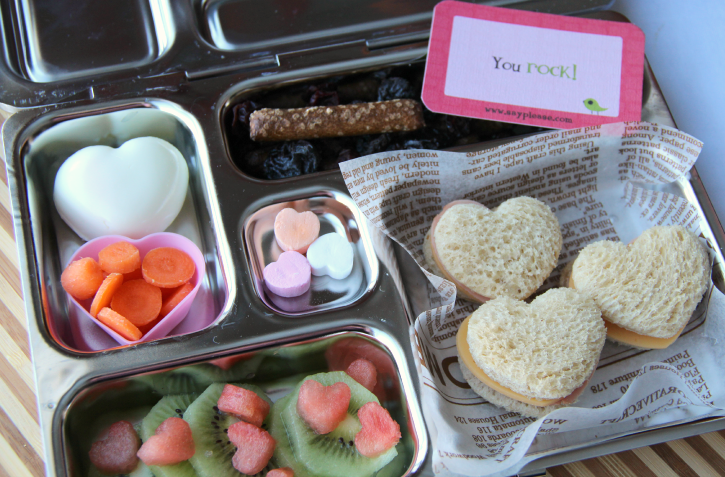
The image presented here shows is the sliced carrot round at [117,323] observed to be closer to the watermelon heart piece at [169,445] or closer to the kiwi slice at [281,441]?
the watermelon heart piece at [169,445]

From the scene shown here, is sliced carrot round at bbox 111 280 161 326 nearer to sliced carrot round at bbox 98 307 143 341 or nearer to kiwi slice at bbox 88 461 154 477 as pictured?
sliced carrot round at bbox 98 307 143 341

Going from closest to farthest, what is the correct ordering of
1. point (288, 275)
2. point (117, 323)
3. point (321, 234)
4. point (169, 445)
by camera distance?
point (169, 445) → point (117, 323) → point (288, 275) → point (321, 234)

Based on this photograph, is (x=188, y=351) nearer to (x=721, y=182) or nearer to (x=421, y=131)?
(x=421, y=131)

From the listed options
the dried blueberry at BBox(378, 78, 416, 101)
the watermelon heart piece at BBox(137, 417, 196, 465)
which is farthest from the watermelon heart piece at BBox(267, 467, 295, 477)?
the dried blueberry at BBox(378, 78, 416, 101)

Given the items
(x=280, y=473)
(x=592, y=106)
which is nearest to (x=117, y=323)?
(x=280, y=473)

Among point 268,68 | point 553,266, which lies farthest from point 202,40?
point 553,266

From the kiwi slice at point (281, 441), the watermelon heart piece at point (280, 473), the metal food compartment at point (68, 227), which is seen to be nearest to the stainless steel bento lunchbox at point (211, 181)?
the metal food compartment at point (68, 227)

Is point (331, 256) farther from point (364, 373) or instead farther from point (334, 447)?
point (334, 447)
